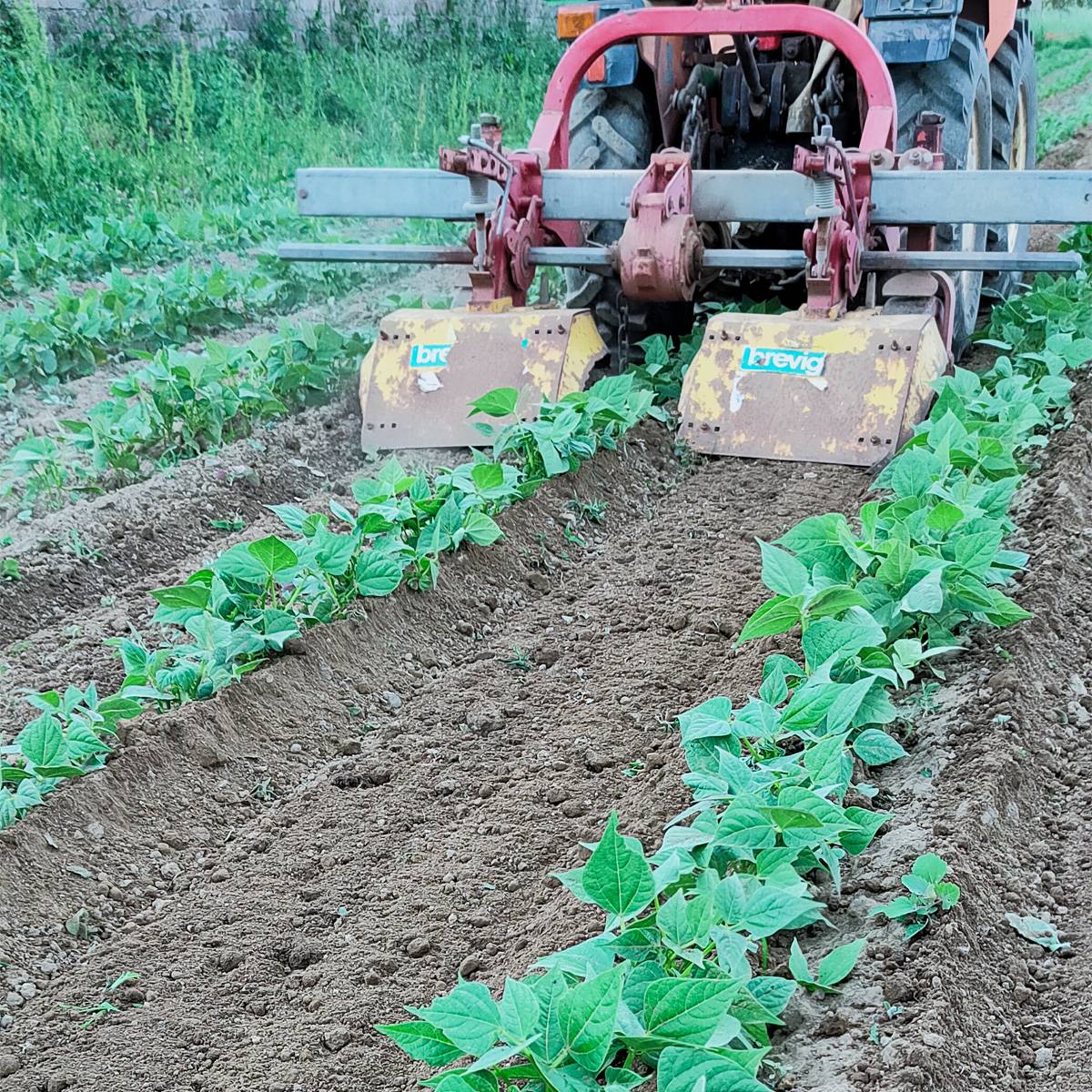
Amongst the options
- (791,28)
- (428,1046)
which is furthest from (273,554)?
(791,28)

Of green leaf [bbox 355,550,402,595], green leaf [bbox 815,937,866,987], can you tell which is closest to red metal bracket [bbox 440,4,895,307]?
green leaf [bbox 355,550,402,595]

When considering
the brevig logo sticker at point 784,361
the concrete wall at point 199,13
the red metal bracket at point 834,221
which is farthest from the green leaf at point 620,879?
the concrete wall at point 199,13

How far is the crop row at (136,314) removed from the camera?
20.6ft

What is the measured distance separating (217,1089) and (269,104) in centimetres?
1064

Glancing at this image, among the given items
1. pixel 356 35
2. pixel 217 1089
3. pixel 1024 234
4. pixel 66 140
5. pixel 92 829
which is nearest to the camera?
pixel 217 1089

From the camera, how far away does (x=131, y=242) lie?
28.1 ft

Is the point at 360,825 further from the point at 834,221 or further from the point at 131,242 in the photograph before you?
the point at 131,242

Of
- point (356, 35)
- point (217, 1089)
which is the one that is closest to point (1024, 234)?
point (217, 1089)

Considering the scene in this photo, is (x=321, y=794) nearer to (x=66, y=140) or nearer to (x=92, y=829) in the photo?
(x=92, y=829)

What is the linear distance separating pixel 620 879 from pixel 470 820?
2.82 ft

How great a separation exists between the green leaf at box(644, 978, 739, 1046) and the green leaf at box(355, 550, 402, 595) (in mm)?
1850

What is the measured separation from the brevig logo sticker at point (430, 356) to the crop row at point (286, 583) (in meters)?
0.46

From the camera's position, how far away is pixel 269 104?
455 inches

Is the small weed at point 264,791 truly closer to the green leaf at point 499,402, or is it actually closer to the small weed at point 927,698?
the small weed at point 927,698
